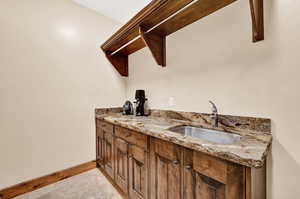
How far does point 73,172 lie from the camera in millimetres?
2014

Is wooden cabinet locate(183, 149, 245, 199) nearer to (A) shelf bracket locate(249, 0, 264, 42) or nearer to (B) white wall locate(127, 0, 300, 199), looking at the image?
(B) white wall locate(127, 0, 300, 199)

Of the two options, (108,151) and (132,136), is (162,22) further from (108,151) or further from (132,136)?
(108,151)

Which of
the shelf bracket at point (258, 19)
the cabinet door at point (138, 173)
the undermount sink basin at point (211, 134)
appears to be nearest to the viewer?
the shelf bracket at point (258, 19)

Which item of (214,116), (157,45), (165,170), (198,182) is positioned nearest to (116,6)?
(157,45)

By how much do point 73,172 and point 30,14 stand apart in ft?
7.20

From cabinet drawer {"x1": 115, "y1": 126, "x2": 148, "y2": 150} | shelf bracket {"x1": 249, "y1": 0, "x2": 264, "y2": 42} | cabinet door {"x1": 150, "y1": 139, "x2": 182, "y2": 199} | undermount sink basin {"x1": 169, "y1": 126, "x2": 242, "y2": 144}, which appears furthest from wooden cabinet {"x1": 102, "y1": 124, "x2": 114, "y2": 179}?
shelf bracket {"x1": 249, "y1": 0, "x2": 264, "y2": 42}

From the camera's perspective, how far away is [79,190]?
1697 mm

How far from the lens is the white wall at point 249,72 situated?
0.90 meters

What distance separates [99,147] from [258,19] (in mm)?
2351

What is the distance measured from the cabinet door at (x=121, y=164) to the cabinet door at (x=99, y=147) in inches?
19.8

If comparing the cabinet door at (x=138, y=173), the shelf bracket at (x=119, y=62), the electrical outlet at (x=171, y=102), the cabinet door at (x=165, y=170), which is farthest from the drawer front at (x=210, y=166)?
the shelf bracket at (x=119, y=62)

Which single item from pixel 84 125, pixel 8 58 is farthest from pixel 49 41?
pixel 84 125

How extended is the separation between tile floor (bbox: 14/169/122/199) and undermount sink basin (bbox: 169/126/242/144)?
1.09 meters

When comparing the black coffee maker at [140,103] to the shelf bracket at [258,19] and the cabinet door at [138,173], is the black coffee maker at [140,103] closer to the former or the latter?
the cabinet door at [138,173]
